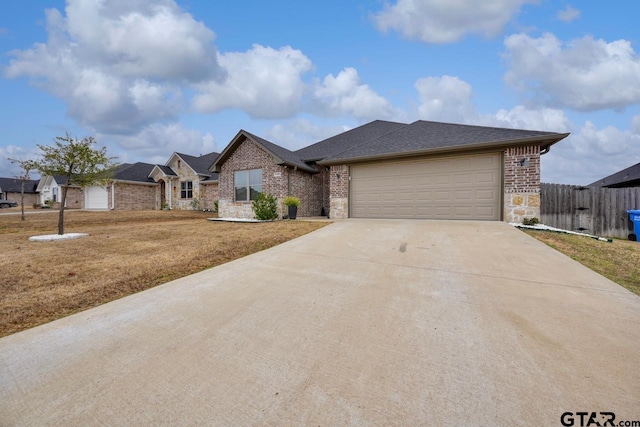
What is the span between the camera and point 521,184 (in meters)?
8.97

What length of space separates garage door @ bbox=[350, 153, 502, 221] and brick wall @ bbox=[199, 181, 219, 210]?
15.2 m

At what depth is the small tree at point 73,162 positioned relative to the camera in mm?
8266

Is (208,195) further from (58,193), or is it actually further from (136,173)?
(58,193)

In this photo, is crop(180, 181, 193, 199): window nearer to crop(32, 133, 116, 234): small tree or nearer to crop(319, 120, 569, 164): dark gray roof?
crop(32, 133, 116, 234): small tree

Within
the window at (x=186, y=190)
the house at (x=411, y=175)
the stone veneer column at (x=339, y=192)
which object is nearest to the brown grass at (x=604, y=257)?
the house at (x=411, y=175)

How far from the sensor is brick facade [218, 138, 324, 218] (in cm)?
1314

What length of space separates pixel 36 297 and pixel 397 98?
18.4 m

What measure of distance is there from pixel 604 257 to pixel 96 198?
3302 centimetres

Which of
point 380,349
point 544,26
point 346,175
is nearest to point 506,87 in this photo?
point 544,26

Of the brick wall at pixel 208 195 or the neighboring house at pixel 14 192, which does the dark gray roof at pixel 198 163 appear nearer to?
the brick wall at pixel 208 195

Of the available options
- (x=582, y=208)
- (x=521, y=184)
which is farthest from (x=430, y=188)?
(x=582, y=208)

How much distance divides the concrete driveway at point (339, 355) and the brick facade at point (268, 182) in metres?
9.62

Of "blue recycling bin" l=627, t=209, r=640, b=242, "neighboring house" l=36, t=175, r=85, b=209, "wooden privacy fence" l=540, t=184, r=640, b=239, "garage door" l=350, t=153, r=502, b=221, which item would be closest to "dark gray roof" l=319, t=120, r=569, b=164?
"garage door" l=350, t=153, r=502, b=221

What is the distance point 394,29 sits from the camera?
12680mm
